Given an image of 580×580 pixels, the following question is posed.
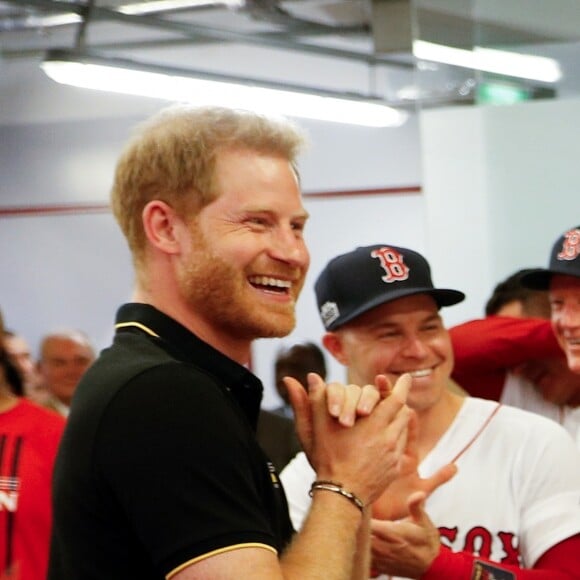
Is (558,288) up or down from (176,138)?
down

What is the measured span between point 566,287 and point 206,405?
1478 mm

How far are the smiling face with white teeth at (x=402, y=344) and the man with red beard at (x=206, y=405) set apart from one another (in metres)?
0.72

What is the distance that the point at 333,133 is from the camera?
823 centimetres

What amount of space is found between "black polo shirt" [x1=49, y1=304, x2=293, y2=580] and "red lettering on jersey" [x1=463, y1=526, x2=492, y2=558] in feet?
2.72

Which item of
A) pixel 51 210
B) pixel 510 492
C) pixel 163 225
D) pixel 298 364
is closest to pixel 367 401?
pixel 163 225

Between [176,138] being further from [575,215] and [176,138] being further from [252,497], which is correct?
[575,215]

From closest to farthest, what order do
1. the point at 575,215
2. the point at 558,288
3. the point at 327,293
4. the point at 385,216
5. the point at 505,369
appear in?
the point at 327,293 → the point at 558,288 → the point at 505,369 → the point at 575,215 → the point at 385,216

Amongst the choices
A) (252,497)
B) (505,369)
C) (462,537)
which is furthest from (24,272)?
(252,497)

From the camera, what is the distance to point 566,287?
259cm

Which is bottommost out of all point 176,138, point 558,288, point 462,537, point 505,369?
point 462,537

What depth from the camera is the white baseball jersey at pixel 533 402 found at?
270 centimetres

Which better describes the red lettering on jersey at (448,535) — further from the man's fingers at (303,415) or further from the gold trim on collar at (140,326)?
the gold trim on collar at (140,326)

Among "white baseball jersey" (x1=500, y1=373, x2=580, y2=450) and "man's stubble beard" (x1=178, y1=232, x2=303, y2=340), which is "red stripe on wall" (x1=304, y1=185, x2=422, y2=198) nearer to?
"white baseball jersey" (x1=500, y1=373, x2=580, y2=450)

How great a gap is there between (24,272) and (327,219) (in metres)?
2.20
